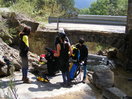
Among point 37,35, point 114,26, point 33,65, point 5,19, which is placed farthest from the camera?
point 114,26

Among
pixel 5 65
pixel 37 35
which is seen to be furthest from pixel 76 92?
pixel 37 35

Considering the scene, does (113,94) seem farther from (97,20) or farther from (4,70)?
(97,20)

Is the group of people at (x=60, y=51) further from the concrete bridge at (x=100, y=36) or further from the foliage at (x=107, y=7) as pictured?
the foliage at (x=107, y=7)

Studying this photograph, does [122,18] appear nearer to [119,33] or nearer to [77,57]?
[119,33]

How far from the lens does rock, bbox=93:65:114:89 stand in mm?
7930

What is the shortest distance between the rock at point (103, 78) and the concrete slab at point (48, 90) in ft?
1.21

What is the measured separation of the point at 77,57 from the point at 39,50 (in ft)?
21.6

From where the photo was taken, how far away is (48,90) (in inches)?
293

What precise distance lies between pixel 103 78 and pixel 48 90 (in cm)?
186

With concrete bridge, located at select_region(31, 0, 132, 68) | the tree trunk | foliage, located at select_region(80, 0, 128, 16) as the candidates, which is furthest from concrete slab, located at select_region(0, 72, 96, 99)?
foliage, located at select_region(80, 0, 128, 16)

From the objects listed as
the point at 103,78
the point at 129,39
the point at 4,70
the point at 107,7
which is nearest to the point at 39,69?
the point at 4,70

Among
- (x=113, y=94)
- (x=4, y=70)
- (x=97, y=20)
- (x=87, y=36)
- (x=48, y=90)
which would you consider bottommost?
(x=48, y=90)

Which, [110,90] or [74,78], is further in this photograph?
[74,78]

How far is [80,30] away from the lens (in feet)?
48.8
